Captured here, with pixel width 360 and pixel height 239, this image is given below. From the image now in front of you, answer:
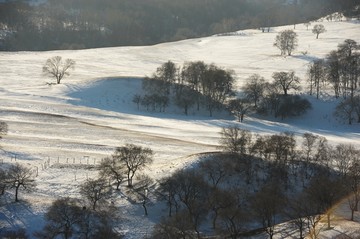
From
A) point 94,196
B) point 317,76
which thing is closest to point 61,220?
point 94,196

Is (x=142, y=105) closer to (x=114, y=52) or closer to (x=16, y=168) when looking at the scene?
(x=16, y=168)

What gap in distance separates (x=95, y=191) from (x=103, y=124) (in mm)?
29643

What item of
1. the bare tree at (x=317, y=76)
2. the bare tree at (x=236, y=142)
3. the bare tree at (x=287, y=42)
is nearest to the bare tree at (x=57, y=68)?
the bare tree at (x=317, y=76)

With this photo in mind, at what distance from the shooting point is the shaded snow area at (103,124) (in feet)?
154

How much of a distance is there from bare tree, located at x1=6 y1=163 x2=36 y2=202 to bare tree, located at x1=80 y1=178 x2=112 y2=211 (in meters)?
5.47

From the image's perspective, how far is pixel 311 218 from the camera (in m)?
41.8

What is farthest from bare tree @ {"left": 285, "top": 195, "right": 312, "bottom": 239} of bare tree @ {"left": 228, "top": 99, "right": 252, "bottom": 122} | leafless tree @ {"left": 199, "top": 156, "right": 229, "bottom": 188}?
bare tree @ {"left": 228, "top": 99, "right": 252, "bottom": 122}

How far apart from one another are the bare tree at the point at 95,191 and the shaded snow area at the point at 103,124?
4.13ft

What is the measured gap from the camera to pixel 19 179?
152ft

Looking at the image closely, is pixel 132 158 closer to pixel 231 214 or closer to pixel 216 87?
pixel 231 214

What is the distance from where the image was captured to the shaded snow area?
46.8m

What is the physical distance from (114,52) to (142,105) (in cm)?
6477

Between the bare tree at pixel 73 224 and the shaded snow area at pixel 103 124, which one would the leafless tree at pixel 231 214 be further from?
the bare tree at pixel 73 224

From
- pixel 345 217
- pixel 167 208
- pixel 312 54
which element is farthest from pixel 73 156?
pixel 312 54
